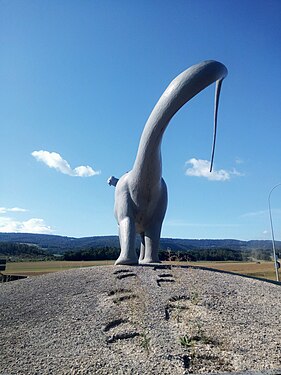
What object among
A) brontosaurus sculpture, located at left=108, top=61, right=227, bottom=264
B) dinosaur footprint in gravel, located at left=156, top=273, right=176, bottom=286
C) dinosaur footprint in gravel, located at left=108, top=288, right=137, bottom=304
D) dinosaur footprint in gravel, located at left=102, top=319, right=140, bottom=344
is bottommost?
dinosaur footprint in gravel, located at left=102, top=319, right=140, bottom=344

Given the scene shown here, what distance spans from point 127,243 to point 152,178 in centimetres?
175

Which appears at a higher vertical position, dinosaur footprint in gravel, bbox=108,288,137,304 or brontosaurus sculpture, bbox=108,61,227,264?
brontosaurus sculpture, bbox=108,61,227,264

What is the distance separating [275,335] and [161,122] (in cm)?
498

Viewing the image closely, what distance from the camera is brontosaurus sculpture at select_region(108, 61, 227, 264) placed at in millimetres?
7492

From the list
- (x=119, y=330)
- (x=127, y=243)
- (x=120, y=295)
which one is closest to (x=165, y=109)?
(x=127, y=243)

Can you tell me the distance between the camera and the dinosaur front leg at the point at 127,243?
8.38m

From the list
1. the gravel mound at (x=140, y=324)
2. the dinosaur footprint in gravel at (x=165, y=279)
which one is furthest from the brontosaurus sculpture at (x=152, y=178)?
the gravel mound at (x=140, y=324)

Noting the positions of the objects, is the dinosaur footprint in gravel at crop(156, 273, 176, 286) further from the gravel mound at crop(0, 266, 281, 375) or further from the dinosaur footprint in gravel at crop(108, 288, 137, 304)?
the dinosaur footprint in gravel at crop(108, 288, 137, 304)

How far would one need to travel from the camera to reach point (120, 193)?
924cm

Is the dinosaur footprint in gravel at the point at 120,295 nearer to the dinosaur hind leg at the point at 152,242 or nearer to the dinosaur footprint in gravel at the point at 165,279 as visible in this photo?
the dinosaur footprint in gravel at the point at 165,279

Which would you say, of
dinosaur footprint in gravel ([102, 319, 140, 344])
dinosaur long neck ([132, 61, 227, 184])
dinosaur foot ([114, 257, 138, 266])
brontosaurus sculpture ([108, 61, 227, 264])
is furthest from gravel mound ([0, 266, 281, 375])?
dinosaur long neck ([132, 61, 227, 184])

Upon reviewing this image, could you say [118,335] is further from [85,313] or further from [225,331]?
[225,331]

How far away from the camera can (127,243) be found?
848 cm

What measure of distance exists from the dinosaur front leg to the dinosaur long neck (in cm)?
118
